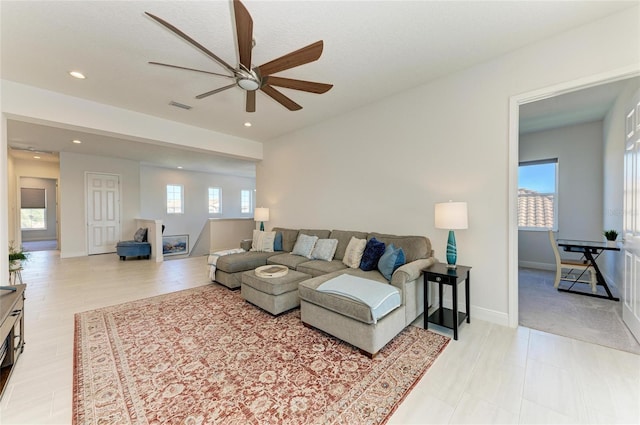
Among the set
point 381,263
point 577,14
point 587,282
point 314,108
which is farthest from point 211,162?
point 587,282

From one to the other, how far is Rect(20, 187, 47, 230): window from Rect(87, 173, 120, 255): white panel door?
532 centimetres

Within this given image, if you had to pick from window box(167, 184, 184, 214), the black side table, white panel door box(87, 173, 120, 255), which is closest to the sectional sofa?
the black side table

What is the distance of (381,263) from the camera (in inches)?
116

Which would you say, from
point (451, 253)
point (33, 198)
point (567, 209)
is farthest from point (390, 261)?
point (33, 198)

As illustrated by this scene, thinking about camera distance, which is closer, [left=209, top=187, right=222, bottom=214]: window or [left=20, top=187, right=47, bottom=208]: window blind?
[left=20, top=187, right=47, bottom=208]: window blind

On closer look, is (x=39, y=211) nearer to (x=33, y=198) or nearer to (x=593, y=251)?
(x=33, y=198)

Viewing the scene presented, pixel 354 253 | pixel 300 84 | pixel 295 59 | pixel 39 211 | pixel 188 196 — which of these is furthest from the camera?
pixel 39 211

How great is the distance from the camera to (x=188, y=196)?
32.1ft

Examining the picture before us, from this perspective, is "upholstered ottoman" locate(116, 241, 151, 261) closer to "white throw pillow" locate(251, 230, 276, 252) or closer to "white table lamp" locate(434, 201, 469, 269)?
"white throw pillow" locate(251, 230, 276, 252)

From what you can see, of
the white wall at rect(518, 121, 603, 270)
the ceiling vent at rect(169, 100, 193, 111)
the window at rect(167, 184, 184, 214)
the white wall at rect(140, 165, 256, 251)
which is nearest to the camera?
the ceiling vent at rect(169, 100, 193, 111)

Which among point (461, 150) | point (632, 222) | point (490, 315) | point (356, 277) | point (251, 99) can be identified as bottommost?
point (490, 315)

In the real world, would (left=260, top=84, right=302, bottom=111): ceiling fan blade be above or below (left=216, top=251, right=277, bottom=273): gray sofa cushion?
above

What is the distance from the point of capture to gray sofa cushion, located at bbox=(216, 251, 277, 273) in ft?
13.3

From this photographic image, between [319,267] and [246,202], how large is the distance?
897cm
